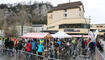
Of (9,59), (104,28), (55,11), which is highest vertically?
(55,11)

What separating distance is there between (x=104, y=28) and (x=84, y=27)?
37.3 m

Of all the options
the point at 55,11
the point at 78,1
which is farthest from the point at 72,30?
the point at 78,1

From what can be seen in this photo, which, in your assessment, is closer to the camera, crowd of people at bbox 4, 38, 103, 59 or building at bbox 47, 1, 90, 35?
crowd of people at bbox 4, 38, 103, 59

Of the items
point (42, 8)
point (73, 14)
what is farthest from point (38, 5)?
point (73, 14)

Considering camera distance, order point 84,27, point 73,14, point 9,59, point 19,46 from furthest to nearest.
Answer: point 73,14
point 84,27
point 19,46
point 9,59

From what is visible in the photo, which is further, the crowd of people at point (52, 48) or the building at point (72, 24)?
the building at point (72, 24)

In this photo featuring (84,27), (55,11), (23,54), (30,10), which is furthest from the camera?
(30,10)

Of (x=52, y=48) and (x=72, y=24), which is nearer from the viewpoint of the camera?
(x=52, y=48)

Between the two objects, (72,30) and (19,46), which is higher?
(19,46)

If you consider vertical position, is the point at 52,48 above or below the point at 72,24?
above

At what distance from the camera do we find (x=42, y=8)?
111 meters

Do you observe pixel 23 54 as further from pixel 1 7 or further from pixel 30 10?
pixel 30 10

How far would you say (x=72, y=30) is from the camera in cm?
4675

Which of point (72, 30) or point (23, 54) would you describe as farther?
point (72, 30)
